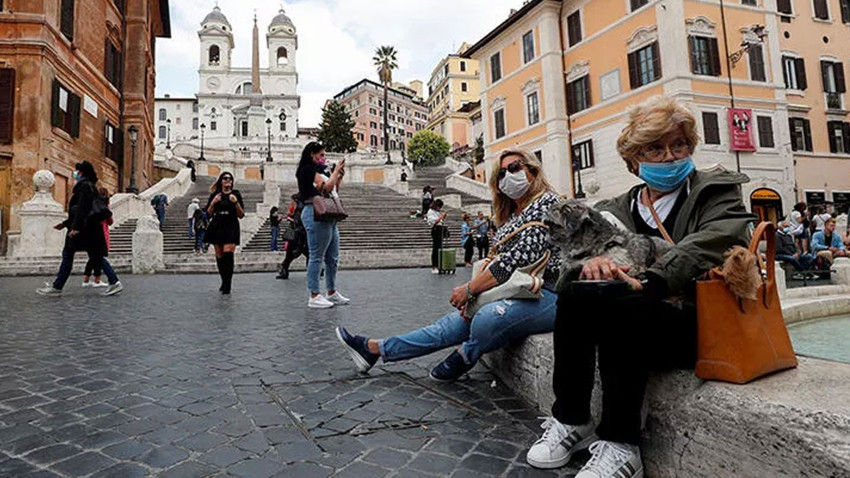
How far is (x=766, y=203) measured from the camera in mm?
22141

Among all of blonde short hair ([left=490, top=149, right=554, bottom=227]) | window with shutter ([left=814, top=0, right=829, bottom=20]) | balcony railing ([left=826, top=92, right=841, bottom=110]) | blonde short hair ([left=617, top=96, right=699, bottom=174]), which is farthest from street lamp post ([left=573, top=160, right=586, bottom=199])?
blonde short hair ([left=617, top=96, right=699, bottom=174])

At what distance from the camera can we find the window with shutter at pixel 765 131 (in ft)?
73.0

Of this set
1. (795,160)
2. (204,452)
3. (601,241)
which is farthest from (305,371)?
(795,160)

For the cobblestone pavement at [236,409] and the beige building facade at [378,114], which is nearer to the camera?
the cobblestone pavement at [236,409]

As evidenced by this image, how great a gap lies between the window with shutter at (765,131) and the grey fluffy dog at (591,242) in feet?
81.9

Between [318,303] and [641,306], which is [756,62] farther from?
[641,306]

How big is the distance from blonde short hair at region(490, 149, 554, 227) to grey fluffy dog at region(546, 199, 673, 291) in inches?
32.7

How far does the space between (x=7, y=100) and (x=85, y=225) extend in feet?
44.5

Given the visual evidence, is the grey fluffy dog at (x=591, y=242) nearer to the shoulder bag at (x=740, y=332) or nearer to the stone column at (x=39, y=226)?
the shoulder bag at (x=740, y=332)

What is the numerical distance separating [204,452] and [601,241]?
189 cm

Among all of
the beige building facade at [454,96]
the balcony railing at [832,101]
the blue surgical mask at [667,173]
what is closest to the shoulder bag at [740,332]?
the blue surgical mask at [667,173]

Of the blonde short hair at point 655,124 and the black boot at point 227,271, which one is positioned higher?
the blonde short hair at point 655,124

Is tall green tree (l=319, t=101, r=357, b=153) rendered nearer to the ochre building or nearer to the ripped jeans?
the ochre building

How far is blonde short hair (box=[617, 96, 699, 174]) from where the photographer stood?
213cm
